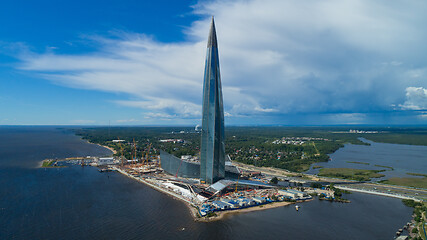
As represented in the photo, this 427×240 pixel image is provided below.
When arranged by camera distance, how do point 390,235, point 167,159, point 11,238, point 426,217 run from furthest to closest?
1. point 167,159
2. point 426,217
3. point 390,235
4. point 11,238

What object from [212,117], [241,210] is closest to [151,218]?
[241,210]

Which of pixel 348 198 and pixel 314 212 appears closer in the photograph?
pixel 314 212

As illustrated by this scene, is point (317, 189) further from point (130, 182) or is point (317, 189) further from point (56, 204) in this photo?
point (56, 204)

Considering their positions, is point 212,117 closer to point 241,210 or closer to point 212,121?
point 212,121

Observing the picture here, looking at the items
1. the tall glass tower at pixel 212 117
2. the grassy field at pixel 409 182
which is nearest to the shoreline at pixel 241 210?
the tall glass tower at pixel 212 117

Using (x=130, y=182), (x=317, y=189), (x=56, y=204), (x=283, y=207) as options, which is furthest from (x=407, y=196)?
(x=56, y=204)

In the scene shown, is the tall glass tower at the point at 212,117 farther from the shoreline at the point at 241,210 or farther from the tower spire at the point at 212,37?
the shoreline at the point at 241,210

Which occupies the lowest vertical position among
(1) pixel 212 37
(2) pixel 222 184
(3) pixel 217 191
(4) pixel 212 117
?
(3) pixel 217 191
